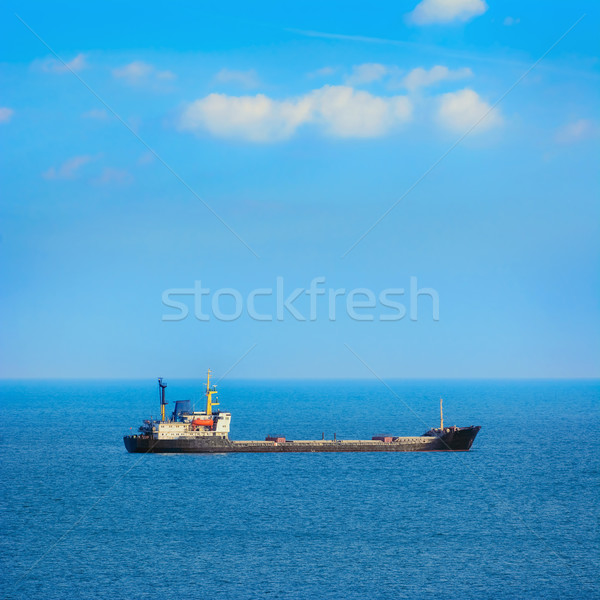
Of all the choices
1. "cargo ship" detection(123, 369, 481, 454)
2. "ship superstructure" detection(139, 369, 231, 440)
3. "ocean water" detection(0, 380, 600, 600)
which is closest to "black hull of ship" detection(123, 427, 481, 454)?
"cargo ship" detection(123, 369, 481, 454)

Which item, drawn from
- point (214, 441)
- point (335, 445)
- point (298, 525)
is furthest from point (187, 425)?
point (298, 525)

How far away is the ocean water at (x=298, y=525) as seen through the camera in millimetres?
59156

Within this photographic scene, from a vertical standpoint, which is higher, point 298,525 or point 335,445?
point 335,445

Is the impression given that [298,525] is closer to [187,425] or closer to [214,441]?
[214,441]

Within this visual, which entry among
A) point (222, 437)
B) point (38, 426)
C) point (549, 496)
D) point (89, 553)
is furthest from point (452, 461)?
point (38, 426)

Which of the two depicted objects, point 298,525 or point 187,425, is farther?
point 187,425

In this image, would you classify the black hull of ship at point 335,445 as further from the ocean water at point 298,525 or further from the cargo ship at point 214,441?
the ocean water at point 298,525

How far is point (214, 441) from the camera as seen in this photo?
120m

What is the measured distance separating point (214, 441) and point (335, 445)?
19.6 metres

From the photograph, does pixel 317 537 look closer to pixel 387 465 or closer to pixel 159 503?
pixel 159 503

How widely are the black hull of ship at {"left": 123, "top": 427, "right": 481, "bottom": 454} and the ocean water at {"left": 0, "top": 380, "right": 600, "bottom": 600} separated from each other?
97.2 inches

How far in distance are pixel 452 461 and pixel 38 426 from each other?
4121 inches

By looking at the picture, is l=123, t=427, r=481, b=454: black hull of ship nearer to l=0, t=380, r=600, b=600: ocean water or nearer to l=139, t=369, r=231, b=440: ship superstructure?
l=139, t=369, r=231, b=440: ship superstructure

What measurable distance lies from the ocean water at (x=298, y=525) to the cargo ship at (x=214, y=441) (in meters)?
2.80
